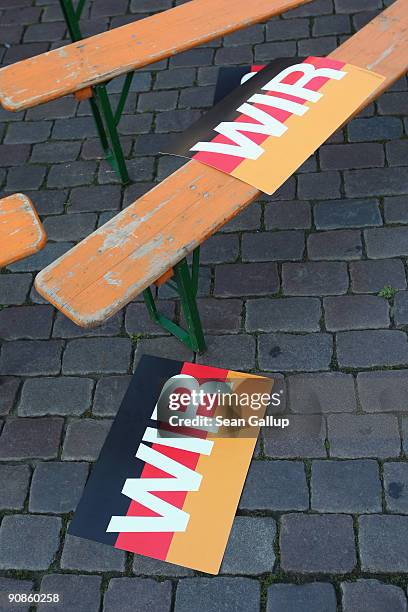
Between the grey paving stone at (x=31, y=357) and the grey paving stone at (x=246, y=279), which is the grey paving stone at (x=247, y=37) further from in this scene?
the grey paving stone at (x=31, y=357)

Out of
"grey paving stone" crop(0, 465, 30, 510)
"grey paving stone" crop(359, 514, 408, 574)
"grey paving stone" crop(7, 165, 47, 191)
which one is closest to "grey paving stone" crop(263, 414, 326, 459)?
"grey paving stone" crop(359, 514, 408, 574)

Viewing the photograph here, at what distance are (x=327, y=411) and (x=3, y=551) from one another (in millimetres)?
1469

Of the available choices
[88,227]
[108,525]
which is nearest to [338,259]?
[88,227]

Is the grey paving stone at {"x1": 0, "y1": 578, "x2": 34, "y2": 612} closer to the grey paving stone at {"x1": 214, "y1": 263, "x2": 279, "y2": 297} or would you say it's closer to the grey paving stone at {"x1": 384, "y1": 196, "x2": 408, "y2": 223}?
the grey paving stone at {"x1": 214, "y1": 263, "x2": 279, "y2": 297}

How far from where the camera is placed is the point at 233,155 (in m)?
3.27

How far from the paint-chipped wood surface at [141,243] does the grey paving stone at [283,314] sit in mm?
662

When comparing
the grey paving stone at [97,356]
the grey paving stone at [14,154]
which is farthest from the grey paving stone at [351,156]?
the grey paving stone at [14,154]

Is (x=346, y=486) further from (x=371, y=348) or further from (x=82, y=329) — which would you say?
(x=82, y=329)

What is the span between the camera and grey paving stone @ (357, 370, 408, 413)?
125 inches

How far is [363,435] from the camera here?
10.2 feet

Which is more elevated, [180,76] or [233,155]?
[233,155]

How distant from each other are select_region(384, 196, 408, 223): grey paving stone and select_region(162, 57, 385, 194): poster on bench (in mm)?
659

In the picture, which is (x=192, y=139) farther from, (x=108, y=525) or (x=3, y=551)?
(x=3, y=551)

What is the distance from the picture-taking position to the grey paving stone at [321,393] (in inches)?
127
